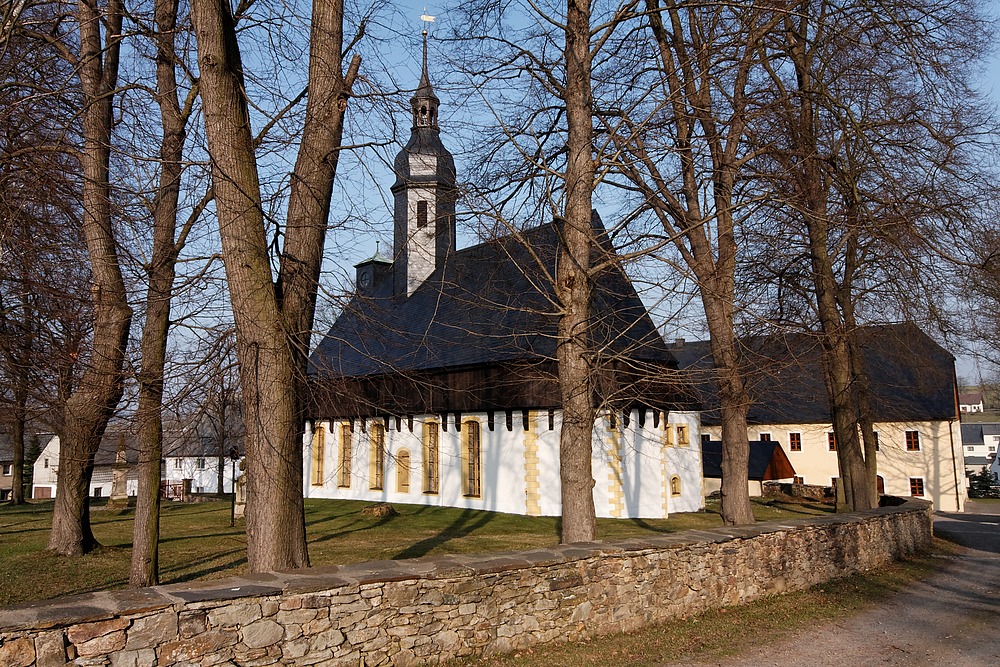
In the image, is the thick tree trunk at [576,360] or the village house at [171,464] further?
the thick tree trunk at [576,360]

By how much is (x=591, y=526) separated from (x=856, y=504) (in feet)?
36.0

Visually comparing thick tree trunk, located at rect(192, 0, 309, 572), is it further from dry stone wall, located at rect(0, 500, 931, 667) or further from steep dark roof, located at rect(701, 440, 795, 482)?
steep dark roof, located at rect(701, 440, 795, 482)

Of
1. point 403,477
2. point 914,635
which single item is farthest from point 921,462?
point 914,635

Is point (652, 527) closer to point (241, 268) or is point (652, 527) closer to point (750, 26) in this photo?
point (750, 26)

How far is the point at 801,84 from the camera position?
16.3m

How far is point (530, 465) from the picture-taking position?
2348 centimetres

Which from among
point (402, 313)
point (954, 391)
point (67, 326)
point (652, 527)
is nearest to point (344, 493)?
point (402, 313)

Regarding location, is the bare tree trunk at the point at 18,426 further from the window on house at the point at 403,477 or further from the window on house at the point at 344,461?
the window on house at the point at 403,477

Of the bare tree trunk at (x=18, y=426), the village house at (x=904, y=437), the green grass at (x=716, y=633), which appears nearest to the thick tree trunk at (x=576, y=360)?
the green grass at (x=716, y=633)

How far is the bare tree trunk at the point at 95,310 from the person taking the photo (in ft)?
30.2

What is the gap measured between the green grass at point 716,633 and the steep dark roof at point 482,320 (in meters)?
Answer: 3.24

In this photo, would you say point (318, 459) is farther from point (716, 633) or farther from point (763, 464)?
point (716, 633)

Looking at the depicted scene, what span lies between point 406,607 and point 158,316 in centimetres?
503

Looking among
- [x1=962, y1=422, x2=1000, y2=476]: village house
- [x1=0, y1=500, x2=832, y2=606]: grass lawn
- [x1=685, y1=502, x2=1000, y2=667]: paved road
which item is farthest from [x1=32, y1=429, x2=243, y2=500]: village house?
[x1=962, y1=422, x2=1000, y2=476]: village house
